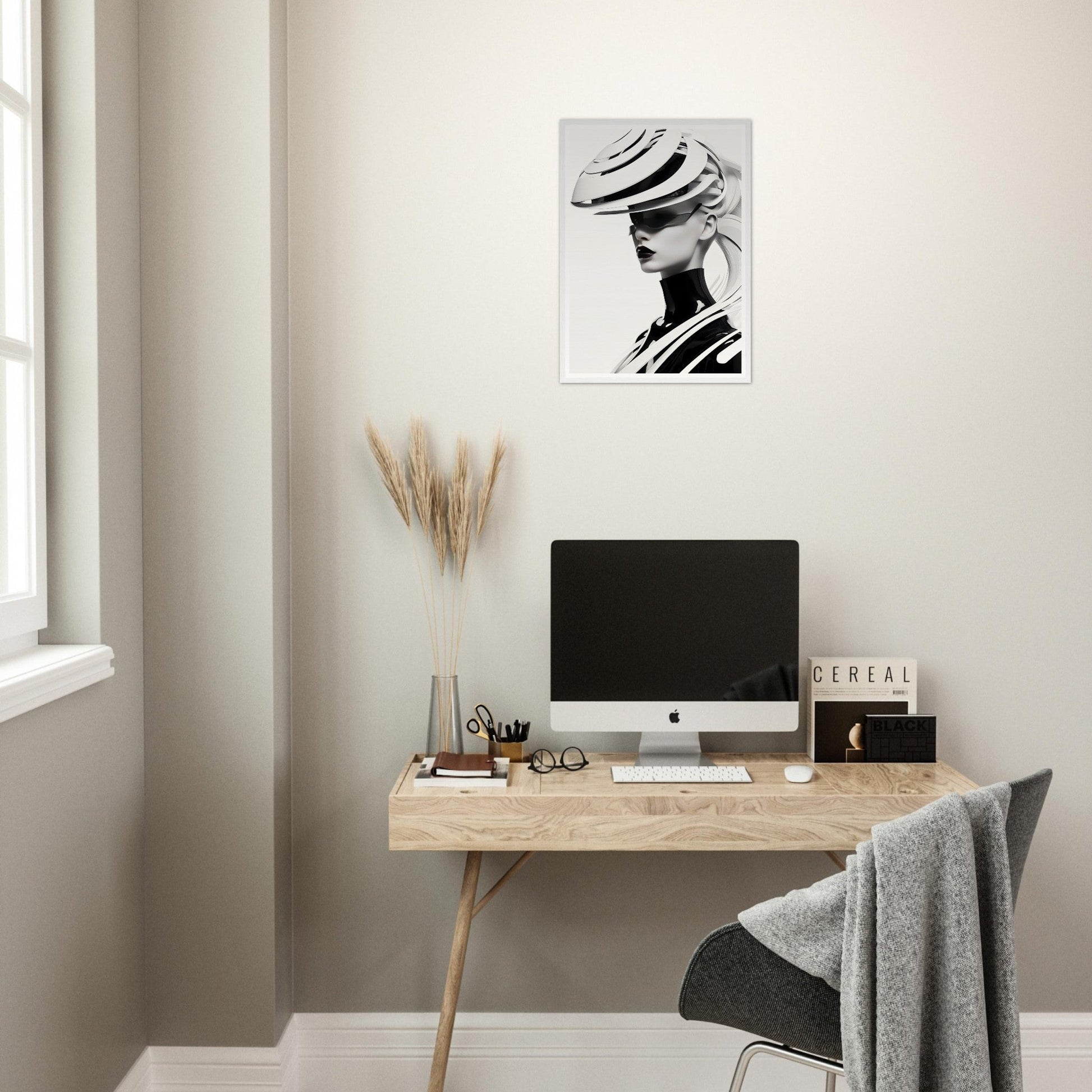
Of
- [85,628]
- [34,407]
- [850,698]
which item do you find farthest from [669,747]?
[34,407]

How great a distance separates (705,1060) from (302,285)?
2.07 m

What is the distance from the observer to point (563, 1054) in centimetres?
228

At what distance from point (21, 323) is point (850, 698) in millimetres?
1864

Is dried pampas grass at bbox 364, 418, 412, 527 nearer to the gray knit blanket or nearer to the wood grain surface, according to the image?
the wood grain surface

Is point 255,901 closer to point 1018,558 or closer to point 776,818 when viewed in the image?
point 776,818

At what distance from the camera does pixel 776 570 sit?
2.09 metres

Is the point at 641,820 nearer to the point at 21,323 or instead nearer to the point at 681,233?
the point at 681,233

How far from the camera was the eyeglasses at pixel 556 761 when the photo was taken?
2.12m

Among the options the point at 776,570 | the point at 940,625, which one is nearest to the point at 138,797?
the point at 776,570

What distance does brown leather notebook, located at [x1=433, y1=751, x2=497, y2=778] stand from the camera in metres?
1.99

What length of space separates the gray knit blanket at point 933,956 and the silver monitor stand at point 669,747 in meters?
0.70

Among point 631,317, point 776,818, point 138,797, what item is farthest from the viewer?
point 631,317

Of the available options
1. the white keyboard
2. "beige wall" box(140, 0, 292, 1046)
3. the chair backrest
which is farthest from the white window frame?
the chair backrest

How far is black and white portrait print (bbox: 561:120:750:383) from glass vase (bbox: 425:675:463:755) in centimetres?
77
